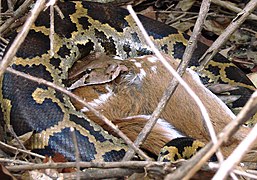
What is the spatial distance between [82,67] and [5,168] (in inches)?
53.5

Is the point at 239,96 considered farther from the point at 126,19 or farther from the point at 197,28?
the point at 126,19

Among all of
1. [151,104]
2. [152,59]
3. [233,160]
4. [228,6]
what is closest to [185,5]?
[228,6]

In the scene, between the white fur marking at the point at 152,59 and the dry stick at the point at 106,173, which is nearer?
the dry stick at the point at 106,173

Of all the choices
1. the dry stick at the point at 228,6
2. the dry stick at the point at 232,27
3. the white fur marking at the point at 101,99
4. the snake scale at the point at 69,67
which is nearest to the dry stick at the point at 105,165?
the snake scale at the point at 69,67

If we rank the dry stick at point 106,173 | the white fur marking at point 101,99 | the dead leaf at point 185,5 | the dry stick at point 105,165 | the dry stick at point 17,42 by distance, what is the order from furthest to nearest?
1. the dead leaf at point 185,5
2. the white fur marking at point 101,99
3. the dry stick at point 106,173
4. the dry stick at point 105,165
5. the dry stick at point 17,42

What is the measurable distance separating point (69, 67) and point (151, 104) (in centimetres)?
89

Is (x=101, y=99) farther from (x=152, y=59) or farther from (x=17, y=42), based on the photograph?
(x=17, y=42)

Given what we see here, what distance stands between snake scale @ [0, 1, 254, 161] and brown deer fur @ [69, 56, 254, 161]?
15 cm

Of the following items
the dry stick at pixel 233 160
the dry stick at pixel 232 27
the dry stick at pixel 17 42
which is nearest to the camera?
the dry stick at pixel 233 160

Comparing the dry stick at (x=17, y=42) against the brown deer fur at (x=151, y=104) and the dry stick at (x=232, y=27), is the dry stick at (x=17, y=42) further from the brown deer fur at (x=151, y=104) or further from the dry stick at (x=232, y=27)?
the dry stick at (x=232, y=27)

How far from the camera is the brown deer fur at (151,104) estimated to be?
9.78 feet

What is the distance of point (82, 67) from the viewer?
3676 mm

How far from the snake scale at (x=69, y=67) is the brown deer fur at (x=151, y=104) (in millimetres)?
147

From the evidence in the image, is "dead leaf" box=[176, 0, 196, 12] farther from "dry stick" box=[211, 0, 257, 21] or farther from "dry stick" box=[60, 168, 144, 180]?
"dry stick" box=[60, 168, 144, 180]
